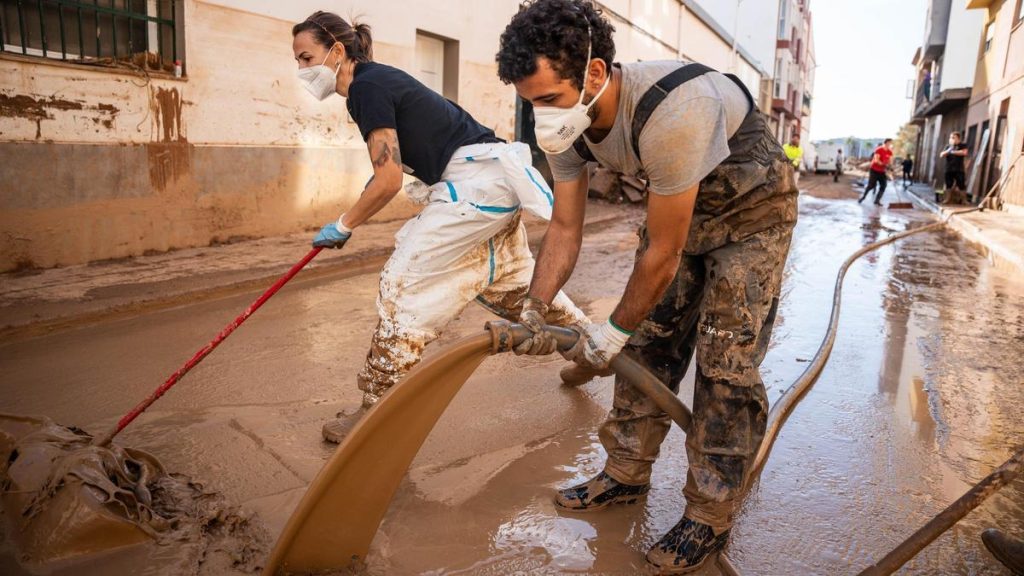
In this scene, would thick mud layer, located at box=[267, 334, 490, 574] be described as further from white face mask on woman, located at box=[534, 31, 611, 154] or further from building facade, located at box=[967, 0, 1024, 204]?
building facade, located at box=[967, 0, 1024, 204]

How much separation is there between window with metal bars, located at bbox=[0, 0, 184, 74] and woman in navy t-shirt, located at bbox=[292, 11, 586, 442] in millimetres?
3578

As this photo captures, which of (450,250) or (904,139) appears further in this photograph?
(904,139)

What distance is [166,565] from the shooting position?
1.98 meters

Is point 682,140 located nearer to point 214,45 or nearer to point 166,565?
point 166,565

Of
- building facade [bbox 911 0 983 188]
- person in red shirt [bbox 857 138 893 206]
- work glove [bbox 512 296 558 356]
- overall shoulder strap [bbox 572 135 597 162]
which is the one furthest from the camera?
building facade [bbox 911 0 983 188]

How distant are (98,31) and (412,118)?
4.29 meters

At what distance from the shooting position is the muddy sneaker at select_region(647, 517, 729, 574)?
2.08 m

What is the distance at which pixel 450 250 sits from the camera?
8.99ft

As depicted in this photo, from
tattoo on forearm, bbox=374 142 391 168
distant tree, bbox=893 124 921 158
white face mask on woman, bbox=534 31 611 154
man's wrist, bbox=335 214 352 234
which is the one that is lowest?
man's wrist, bbox=335 214 352 234

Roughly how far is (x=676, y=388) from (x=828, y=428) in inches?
39.7

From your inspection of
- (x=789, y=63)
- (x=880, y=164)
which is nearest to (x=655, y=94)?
(x=880, y=164)

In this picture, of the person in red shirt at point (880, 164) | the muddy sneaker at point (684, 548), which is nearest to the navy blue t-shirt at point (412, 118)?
the muddy sneaker at point (684, 548)

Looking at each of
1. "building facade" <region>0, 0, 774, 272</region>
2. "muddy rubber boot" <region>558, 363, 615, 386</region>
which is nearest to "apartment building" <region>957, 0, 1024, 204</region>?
"building facade" <region>0, 0, 774, 272</region>

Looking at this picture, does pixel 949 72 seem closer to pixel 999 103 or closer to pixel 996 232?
pixel 999 103
